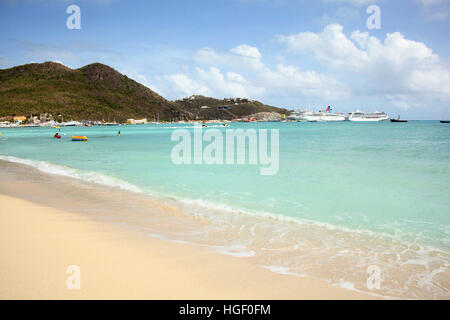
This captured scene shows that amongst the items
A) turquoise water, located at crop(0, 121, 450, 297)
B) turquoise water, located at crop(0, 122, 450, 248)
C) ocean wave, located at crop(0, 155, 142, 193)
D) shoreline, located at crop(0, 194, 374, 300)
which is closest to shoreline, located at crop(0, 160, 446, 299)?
shoreline, located at crop(0, 194, 374, 300)

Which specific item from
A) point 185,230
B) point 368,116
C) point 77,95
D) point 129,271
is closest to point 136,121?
point 77,95

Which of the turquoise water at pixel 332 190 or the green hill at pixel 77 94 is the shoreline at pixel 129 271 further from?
the green hill at pixel 77 94

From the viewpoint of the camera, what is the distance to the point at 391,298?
3232 mm

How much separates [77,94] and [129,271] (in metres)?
163

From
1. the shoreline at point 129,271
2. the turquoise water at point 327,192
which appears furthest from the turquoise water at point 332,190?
the shoreline at point 129,271

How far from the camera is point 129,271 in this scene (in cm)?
355

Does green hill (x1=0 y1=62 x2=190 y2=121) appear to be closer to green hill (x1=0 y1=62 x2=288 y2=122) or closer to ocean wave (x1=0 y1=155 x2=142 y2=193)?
green hill (x1=0 y1=62 x2=288 y2=122)

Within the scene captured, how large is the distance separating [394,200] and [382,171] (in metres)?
5.90

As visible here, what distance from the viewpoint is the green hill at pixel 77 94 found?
12500 centimetres

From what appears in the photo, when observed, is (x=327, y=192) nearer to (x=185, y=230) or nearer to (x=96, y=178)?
(x=185, y=230)

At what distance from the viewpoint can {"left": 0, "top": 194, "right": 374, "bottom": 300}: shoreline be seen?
10.1 ft

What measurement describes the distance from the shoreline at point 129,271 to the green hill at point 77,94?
14008cm

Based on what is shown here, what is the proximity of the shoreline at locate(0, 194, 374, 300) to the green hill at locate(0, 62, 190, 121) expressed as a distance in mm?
140076
